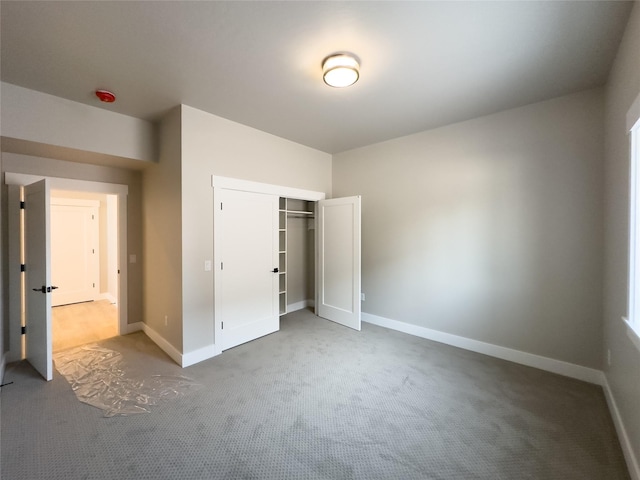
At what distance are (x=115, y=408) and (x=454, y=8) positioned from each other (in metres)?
3.88

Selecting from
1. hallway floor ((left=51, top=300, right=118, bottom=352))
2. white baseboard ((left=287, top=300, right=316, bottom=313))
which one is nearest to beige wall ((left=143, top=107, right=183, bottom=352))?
hallway floor ((left=51, top=300, right=118, bottom=352))

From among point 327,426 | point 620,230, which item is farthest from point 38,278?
point 620,230

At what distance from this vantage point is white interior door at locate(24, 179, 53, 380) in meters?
2.58

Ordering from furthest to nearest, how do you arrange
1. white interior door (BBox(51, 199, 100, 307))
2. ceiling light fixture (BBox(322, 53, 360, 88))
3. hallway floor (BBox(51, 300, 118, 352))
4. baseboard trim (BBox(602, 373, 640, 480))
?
1. white interior door (BBox(51, 199, 100, 307))
2. hallway floor (BBox(51, 300, 118, 352))
3. ceiling light fixture (BBox(322, 53, 360, 88))
4. baseboard trim (BBox(602, 373, 640, 480))

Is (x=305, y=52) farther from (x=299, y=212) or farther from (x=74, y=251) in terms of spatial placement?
(x=74, y=251)

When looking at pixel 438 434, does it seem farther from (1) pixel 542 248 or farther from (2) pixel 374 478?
(1) pixel 542 248

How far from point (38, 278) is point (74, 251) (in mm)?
3598

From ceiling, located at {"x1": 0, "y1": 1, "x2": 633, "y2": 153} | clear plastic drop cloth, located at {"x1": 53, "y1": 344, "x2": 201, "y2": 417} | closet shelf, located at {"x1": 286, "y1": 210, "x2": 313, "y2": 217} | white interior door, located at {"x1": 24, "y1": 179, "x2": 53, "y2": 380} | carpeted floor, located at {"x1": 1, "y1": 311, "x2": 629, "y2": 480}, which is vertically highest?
ceiling, located at {"x1": 0, "y1": 1, "x2": 633, "y2": 153}

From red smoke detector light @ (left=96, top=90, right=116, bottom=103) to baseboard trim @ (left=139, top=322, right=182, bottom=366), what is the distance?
2.75 metres

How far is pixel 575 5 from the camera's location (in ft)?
5.25

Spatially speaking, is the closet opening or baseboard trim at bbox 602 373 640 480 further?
the closet opening

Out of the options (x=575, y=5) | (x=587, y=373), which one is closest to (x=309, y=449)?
(x=587, y=373)

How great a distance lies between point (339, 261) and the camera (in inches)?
165

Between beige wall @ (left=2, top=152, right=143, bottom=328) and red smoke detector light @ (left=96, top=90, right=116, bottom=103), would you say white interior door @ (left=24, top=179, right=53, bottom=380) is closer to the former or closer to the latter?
beige wall @ (left=2, top=152, right=143, bottom=328)
